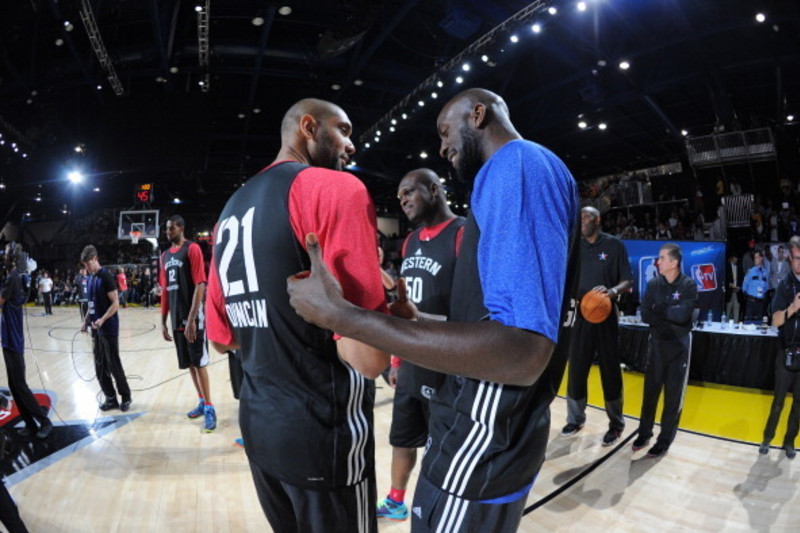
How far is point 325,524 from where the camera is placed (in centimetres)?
120

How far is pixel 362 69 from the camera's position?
11.1m

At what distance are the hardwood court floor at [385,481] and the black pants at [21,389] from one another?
1.64 ft

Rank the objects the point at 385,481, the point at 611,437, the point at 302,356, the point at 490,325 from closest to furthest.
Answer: the point at 490,325, the point at 302,356, the point at 385,481, the point at 611,437

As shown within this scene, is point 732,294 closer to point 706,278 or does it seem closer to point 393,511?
point 706,278

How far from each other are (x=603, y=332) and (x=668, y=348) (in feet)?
1.76

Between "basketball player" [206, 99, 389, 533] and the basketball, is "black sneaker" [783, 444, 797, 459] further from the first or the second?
"basketball player" [206, 99, 389, 533]

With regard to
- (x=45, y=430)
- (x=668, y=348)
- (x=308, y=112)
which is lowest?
(x=45, y=430)

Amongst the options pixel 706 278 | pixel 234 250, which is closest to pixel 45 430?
pixel 234 250

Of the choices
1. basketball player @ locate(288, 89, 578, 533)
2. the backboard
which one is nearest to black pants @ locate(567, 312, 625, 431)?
basketball player @ locate(288, 89, 578, 533)

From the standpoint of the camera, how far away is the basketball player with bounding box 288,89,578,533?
0.74 meters

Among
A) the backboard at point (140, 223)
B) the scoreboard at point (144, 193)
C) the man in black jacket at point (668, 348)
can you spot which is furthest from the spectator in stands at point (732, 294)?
the scoreboard at point (144, 193)

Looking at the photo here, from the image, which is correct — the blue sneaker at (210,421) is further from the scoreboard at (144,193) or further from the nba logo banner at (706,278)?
the scoreboard at (144,193)

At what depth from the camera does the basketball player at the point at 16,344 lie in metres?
4.08

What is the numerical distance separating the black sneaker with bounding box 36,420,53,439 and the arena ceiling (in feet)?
22.8
